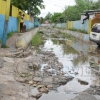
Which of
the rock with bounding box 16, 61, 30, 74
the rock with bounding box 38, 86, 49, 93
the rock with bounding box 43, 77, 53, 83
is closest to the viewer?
the rock with bounding box 38, 86, 49, 93

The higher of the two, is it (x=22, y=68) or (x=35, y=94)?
(x=22, y=68)

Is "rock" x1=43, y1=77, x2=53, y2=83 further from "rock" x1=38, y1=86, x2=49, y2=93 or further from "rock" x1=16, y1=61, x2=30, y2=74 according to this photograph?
"rock" x1=16, y1=61, x2=30, y2=74

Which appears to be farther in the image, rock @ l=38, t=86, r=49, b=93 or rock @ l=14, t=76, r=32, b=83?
rock @ l=14, t=76, r=32, b=83

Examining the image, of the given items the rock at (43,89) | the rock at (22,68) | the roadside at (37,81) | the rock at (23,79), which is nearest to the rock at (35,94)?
the roadside at (37,81)

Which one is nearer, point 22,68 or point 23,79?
point 23,79

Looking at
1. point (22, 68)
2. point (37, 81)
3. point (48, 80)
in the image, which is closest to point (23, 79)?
point (37, 81)

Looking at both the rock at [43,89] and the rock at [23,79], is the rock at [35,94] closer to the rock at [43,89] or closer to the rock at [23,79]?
the rock at [43,89]

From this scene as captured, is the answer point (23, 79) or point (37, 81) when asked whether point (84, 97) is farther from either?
point (23, 79)

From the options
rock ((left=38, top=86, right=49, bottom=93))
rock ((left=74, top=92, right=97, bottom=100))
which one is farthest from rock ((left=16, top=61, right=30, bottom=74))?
rock ((left=74, top=92, right=97, bottom=100))

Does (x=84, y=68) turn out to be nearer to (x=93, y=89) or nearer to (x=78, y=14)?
(x=93, y=89)

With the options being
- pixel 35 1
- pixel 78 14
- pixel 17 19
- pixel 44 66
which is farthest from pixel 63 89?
pixel 78 14

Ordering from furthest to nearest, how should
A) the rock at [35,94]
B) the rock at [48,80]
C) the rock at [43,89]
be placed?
1. the rock at [48,80]
2. the rock at [43,89]
3. the rock at [35,94]

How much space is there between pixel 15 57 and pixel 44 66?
154 cm

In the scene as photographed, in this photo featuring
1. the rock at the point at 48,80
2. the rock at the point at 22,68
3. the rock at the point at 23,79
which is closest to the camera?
the rock at the point at 23,79
